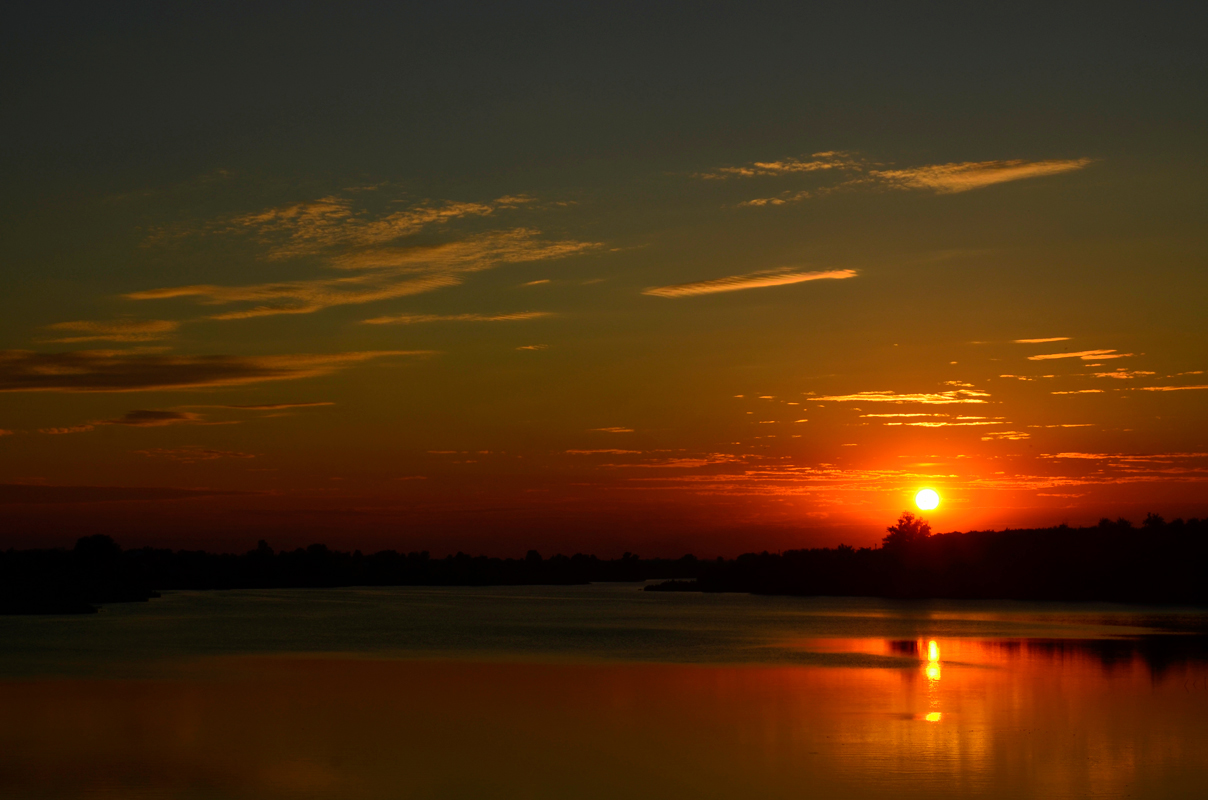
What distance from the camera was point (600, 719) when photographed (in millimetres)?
24375

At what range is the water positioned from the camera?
1725 centimetres

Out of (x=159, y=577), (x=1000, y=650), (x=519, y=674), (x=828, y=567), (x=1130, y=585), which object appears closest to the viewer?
(x=519, y=674)

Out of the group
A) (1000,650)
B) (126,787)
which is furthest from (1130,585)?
(126,787)

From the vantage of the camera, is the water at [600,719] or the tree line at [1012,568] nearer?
the water at [600,719]

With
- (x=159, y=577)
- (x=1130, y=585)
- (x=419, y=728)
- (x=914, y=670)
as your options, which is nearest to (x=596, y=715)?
(x=419, y=728)

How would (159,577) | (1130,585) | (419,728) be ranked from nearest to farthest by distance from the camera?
(419,728) → (1130,585) → (159,577)

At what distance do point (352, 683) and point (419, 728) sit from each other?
8697 mm

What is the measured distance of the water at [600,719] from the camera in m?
17.2

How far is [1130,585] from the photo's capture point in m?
107

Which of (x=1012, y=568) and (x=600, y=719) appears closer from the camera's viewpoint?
(x=600, y=719)

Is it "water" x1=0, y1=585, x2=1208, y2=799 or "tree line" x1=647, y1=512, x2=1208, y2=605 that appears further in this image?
"tree line" x1=647, y1=512, x2=1208, y2=605

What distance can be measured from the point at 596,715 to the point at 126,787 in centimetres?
1079

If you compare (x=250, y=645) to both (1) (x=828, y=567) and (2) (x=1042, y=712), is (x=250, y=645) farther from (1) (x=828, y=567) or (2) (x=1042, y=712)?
(1) (x=828, y=567)

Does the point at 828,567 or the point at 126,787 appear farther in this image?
the point at 828,567
